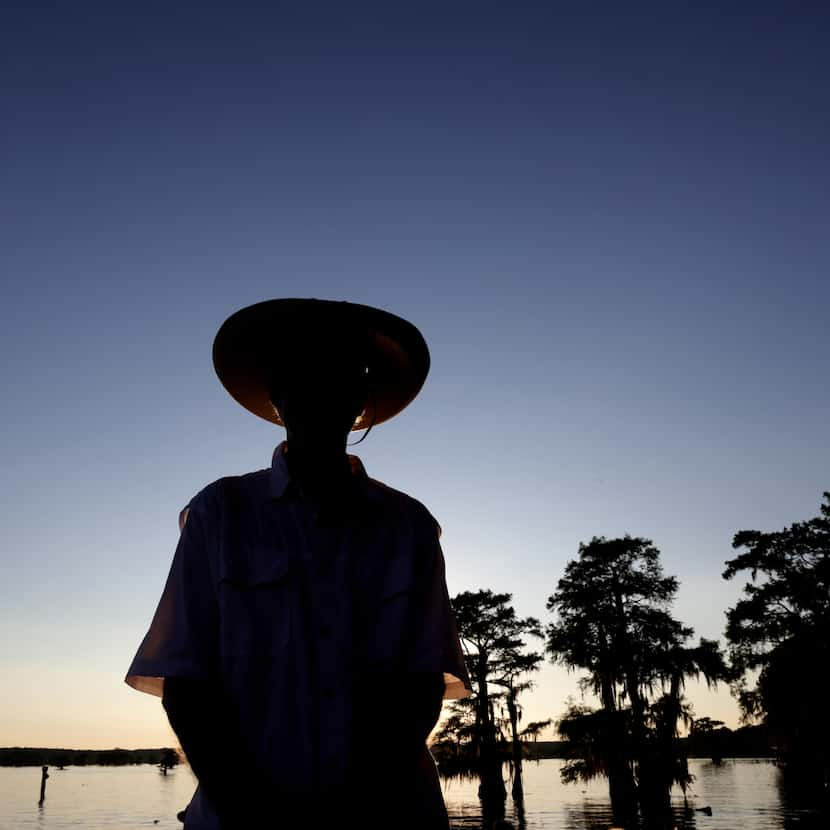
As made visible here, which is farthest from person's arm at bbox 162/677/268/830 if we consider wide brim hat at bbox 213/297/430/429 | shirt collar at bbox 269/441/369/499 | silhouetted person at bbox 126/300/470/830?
wide brim hat at bbox 213/297/430/429

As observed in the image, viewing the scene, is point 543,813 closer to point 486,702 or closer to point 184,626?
point 486,702

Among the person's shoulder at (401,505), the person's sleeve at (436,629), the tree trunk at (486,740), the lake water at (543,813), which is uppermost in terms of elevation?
the person's shoulder at (401,505)

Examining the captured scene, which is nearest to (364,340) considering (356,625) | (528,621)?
(356,625)

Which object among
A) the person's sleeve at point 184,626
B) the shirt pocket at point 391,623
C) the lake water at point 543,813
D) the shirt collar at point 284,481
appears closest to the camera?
the person's sleeve at point 184,626

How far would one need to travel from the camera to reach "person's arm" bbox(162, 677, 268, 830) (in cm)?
131

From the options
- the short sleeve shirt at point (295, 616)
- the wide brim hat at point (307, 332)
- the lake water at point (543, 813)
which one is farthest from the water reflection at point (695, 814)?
the short sleeve shirt at point (295, 616)

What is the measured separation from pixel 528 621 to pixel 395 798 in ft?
107

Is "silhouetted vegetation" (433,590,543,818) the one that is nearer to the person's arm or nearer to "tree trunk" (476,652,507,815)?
"tree trunk" (476,652,507,815)

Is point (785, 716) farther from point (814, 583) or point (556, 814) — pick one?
point (556, 814)

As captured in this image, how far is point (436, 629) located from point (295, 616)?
320 millimetres

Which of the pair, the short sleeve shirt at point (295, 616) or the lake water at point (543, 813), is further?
the lake water at point (543, 813)

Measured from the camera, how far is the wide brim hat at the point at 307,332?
1773 millimetres

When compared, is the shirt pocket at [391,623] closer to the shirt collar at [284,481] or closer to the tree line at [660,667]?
the shirt collar at [284,481]

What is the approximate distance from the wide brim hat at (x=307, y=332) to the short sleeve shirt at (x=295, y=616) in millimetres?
350
